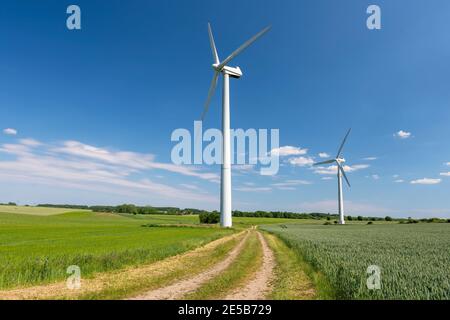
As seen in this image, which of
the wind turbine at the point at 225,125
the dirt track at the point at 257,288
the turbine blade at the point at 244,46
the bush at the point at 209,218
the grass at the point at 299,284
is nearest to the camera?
the dirt track at the point at 257,288

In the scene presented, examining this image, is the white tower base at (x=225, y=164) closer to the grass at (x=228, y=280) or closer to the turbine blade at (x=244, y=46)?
the turbine blade at (x=244, y=46)

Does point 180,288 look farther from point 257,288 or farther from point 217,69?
point 217,69

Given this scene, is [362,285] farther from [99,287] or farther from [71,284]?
[71,284]

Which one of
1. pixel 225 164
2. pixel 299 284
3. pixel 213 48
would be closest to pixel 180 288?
pixel 299 284

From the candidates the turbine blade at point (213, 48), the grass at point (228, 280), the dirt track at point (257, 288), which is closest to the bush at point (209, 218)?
the turbine blade at point (213, 48)

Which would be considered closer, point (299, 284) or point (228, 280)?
point (299, 284)

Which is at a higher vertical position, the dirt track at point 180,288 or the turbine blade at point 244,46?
the turbine blade at point 244,46

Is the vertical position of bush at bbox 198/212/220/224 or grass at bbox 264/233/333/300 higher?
grass at bbox 264/233/333/300

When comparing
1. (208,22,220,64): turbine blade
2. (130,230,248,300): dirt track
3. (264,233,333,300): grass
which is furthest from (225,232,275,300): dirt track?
(208,22,220,64): turbine blade

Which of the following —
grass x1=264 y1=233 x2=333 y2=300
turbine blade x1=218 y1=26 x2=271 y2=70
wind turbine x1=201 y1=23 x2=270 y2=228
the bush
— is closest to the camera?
grass x1=264 y1=233 x2=333 y2=300

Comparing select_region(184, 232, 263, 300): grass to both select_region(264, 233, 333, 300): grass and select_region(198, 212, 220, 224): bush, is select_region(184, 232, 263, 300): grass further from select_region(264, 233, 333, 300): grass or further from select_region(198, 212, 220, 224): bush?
select_region(198, 212, 220, 224): bush

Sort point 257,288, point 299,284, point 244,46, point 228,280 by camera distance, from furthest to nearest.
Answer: point 244,46
point 228,280
point 299,284
point 257,288
